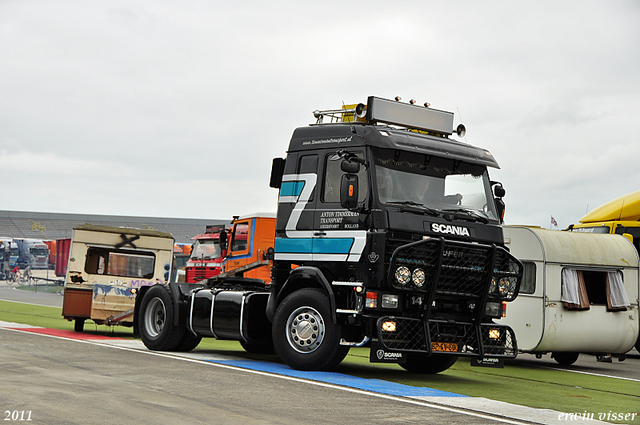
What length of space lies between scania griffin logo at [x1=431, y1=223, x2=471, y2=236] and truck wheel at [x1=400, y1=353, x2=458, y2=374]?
2.39m

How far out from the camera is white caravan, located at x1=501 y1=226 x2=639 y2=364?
1467 cm

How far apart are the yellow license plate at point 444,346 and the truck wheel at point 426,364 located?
1.42 metres

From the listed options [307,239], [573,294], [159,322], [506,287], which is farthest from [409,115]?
[159,322]

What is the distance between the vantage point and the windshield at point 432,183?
1111 cm

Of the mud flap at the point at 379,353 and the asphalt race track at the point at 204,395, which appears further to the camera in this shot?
the mud flap at the point at 379,353

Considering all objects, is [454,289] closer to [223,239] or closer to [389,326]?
[389,326]

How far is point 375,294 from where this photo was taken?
1070cm

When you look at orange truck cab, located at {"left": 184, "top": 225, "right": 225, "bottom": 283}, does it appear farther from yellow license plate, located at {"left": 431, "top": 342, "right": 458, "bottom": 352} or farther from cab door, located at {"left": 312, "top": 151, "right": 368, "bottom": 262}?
yellow license plate, located at {"left": 431, "top": 342, "right": 458, "bottom": 352}

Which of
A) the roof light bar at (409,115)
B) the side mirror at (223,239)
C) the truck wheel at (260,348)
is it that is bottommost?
Result: the truck wheel at (260,348)

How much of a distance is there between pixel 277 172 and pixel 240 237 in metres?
9.19

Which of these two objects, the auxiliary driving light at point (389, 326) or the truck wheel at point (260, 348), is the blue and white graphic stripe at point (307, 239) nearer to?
the auxiliary driving light at point (389, 326)

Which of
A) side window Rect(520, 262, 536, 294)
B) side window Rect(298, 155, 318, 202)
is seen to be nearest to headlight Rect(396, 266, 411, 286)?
side window Rect(298, 155, 318, 202)

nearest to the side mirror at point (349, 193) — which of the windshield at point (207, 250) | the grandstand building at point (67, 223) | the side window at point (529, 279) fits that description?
the side window at point (529, 279)

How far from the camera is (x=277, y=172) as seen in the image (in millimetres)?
12617
